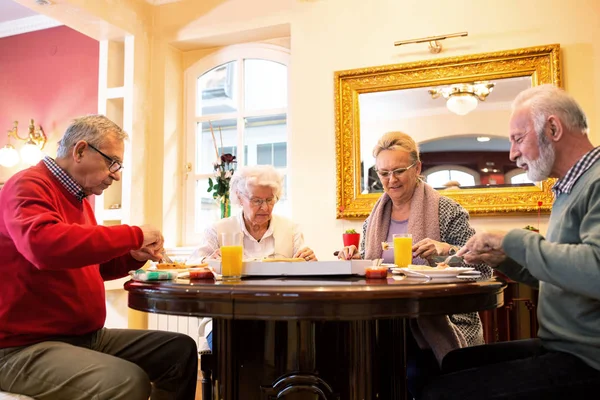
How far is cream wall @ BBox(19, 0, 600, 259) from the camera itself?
314 centimetres

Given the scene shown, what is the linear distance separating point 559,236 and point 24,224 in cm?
143

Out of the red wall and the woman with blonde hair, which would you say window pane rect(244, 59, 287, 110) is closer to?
the red wall

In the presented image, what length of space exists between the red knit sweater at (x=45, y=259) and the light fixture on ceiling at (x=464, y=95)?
2.29 meters

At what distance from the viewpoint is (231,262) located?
61.6 inches

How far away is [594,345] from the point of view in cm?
126

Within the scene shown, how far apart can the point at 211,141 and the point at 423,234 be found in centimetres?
246

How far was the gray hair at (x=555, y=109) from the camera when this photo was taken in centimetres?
144

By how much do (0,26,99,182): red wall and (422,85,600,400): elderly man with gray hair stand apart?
3726 mm

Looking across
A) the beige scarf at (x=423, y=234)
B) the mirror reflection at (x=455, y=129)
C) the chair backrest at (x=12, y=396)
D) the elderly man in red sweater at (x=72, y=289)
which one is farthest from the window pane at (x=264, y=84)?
the chair backrest at (x=12, y=396)

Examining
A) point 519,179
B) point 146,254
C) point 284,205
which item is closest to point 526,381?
point 146,254

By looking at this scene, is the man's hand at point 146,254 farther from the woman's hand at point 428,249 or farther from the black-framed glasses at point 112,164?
the woman's hand at point 428,249

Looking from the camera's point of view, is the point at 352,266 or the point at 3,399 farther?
the point at 352,266

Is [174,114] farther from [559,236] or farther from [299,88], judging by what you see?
[559,236]

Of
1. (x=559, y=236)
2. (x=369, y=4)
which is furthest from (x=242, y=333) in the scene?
(x=369, y=4)
